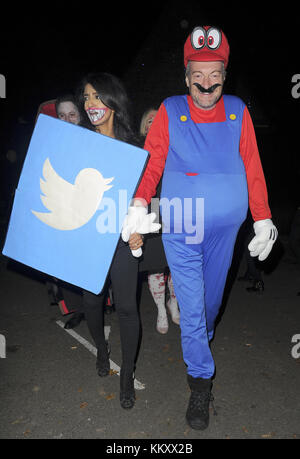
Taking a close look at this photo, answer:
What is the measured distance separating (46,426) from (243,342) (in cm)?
194

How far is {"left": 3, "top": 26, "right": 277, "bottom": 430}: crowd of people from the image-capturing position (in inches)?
96.7

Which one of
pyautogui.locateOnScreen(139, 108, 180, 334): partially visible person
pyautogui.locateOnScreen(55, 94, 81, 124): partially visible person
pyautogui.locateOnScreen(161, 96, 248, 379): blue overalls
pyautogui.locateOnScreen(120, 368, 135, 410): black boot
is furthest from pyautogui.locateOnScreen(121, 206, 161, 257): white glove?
pyautogui.locateOnScreen(55, 94, 81, 124): partially visible person

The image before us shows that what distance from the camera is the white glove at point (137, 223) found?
96.7 inches

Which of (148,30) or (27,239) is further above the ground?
(148,30)

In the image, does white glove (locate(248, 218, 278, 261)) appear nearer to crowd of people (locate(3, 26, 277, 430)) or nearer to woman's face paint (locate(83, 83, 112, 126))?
crowd of people (locate(3, 26, 277, 430))

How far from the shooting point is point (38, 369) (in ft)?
10.8

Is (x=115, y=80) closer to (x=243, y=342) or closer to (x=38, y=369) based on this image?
(x=38, y=369)

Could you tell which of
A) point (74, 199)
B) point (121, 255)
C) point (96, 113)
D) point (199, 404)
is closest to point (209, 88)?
point (96, 113)

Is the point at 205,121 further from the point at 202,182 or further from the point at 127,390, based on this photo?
the point at 127,390

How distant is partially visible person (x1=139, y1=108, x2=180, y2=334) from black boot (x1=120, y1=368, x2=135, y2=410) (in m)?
0.92

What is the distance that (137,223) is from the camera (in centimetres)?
247

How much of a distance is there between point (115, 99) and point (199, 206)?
950 millimetres

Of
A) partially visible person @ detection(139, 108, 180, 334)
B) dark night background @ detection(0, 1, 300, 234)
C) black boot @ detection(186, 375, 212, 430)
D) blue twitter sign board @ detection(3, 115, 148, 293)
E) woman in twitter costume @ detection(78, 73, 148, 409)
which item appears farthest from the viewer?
dark night background @ detection(0, 1, 300, 234)

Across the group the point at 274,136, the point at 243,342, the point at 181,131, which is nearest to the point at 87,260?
the point at 181,131
